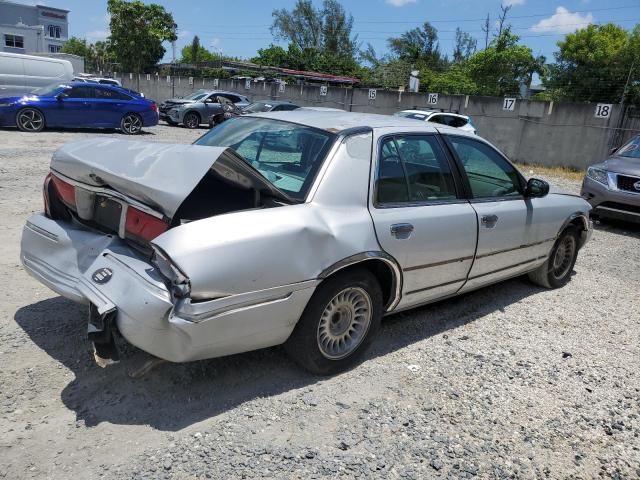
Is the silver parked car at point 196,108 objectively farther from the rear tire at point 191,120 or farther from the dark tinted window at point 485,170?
the dark tinted window at point 485,170

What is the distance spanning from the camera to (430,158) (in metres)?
4.08

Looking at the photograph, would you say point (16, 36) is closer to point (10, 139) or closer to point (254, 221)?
point (10, 139)

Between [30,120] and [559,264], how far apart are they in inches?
544

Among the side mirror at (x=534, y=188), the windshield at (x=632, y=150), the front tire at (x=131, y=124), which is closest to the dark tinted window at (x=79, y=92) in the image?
the front tire at (x=131, y=124)

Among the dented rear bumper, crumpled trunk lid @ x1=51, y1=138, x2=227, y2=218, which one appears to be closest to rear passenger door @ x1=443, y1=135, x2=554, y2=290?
the dented rear bumper

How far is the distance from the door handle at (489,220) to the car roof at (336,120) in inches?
30.0

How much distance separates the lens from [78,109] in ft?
49.6

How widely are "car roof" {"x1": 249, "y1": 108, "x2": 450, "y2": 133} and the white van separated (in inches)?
615

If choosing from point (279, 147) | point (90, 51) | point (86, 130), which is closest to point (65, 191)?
point (279, 147)

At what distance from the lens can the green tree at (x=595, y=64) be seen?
3394cm

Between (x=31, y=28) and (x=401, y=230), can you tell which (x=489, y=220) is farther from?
(x=31, y=28)

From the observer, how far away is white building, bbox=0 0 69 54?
202 feet

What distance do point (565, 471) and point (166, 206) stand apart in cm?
250

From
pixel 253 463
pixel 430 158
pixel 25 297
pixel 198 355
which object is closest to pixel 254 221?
pixel 198 355
